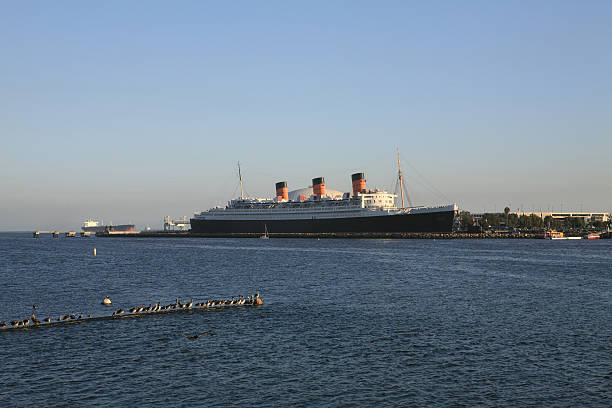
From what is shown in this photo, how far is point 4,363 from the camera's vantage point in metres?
26.7

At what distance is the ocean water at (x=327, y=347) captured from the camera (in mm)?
21859

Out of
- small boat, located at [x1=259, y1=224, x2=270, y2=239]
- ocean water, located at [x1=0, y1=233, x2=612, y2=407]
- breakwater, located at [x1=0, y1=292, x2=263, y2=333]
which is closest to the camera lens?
ocean water, located at [x1=0, y1=233, x2=612, y2=407]

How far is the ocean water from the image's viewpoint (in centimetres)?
2186

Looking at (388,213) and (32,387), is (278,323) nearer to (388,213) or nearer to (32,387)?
(32,387)

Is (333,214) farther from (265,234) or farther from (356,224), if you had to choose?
(265,234)

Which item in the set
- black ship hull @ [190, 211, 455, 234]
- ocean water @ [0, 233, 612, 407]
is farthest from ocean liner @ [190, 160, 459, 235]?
ocean water @ [0, 233, 612, 407]

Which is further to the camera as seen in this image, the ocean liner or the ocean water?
the ocean liner

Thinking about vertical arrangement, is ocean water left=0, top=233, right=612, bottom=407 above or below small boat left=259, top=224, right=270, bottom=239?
below

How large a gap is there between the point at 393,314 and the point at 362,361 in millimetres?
12309

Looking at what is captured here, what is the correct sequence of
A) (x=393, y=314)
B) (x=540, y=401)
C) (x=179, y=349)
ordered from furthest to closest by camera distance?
1. (x=393, y=314)
2. (x=179, y=349)
3. (x=540, y=401)

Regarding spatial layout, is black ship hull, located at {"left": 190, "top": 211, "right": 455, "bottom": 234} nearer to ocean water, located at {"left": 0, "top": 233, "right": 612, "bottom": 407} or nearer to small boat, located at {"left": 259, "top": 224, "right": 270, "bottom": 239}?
small boat, located at {"left": 259, "top": 224, "right": 270, "bottom": 239}

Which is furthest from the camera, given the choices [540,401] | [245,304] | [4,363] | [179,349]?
[245,304]

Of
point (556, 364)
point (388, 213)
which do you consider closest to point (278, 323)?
point (556, 364)

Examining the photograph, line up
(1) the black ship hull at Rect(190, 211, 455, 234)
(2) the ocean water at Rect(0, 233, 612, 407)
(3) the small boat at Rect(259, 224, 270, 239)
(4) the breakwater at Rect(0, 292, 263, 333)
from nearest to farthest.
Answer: (2) the ocean water at Rect(0, 233, 612, 407), (4) the breakwater at Rect(0, 292, 263, 333), (1) the black ship hull at Rect(190, 211, 455, 234), (3) the small boat at Rect(259, 224, 270, 239)
